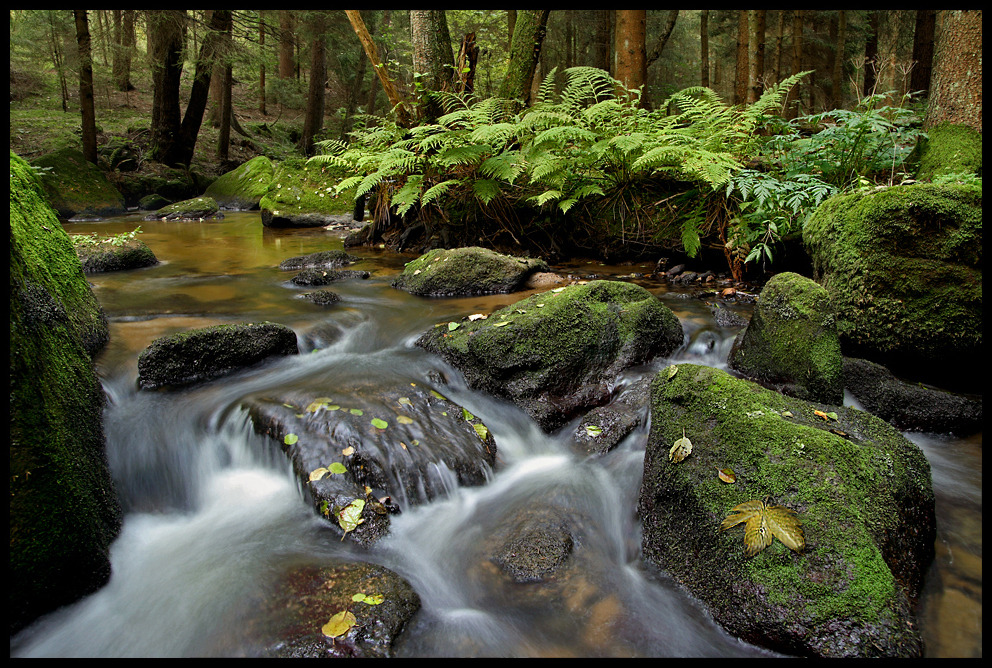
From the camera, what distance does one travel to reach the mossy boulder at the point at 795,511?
6.93 ft

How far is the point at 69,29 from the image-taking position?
54.2 ft

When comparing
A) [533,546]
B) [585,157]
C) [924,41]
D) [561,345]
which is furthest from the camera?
[924,41]

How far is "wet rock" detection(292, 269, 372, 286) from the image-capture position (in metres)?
7.24

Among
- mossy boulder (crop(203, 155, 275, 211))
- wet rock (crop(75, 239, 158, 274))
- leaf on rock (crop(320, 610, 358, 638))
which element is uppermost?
mossy boulder (crop(203, 155, 275, 211))

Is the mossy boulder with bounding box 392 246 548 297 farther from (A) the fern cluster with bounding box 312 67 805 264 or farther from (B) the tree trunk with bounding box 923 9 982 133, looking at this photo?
(B) the tree trunk with bounding box 923 9 982 133

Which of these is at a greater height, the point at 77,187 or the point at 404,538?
the point at 77,187

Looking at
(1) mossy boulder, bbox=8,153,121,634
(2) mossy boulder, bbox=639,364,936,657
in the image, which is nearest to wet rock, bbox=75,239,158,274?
(1) mossy boulder, bbox=8,153,121,634

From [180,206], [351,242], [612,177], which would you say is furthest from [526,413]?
[180,206]

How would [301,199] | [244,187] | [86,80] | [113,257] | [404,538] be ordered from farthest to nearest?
[244,187]
[86,80]
[301,199]
[113,257]
[404,538]

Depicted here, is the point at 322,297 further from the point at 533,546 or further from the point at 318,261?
the point at 533,546

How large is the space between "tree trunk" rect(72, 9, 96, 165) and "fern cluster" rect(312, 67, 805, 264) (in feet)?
32.2

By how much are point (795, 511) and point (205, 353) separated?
4190 mm

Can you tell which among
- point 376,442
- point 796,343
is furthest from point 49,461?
point 796,343

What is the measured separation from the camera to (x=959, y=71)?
6.96 meters
